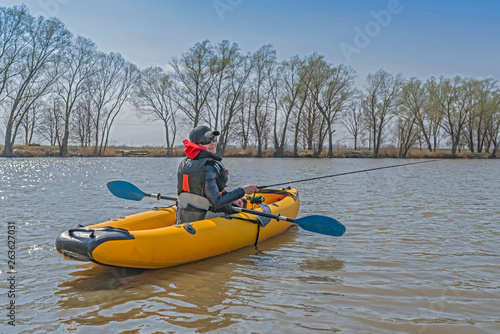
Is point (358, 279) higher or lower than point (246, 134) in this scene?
lower

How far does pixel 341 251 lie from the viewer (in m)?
5.15

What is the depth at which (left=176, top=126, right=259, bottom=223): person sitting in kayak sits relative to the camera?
4648 millimetres

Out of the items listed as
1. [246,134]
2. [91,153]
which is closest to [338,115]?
A: [246,134]

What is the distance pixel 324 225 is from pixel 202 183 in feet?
5.54

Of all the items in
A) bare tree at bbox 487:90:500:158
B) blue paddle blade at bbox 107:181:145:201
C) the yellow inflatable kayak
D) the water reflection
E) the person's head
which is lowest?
the water reflection

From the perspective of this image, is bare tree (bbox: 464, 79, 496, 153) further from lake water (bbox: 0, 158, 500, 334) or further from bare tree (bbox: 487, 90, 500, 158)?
lake water (bbox: 0, 158, 500, 334)

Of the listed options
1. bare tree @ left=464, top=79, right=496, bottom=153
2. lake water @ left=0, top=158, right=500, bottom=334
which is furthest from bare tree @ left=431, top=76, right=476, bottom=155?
lake water @ left=0, top=158, right=500, bottom=334

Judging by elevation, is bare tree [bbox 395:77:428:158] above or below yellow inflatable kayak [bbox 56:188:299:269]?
above

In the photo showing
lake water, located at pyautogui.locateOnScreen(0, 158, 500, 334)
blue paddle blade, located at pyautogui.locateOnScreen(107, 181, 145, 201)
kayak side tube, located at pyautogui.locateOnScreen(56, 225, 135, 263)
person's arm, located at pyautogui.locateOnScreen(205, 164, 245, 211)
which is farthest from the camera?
blue paddle blade, located at pyautogui.locateOnScreen(107, 181, 145, 201)

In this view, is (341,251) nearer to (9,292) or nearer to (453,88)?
(9,292)

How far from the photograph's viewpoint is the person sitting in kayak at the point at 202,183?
4.65m

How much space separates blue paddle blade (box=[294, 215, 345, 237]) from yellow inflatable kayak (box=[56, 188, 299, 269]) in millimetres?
799

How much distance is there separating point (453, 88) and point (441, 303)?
4407 centimetres

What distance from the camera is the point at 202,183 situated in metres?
4.70
